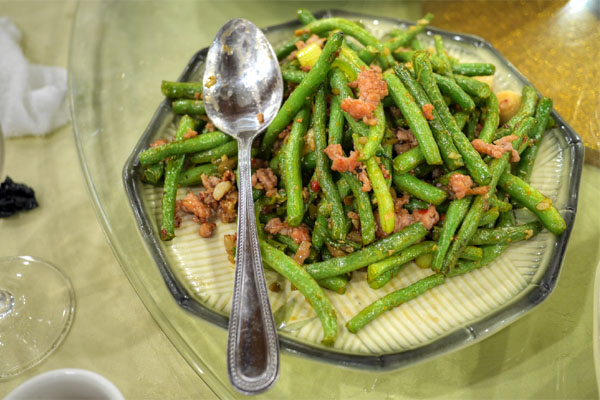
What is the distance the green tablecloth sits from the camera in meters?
2.44

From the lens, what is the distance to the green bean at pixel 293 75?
2.83 meters

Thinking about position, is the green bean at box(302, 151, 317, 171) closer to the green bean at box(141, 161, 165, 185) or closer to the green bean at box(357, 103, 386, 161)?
the green bean at box(357, 103, 386, 161)

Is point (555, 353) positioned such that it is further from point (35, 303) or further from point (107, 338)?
point (35, 303)

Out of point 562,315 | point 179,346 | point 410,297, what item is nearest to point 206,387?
point 179,346

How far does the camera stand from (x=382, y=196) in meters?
2.36

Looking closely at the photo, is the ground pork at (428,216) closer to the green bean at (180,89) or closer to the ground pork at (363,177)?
the ground pork at (363,177)

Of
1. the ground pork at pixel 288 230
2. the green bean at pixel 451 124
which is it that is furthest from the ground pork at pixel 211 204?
the green bean at pixel 451 124

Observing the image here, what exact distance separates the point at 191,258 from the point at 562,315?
218 centimetres

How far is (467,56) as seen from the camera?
10.9 feet

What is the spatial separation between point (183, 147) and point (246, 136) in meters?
0.39

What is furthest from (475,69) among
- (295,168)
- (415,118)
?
(295,168)

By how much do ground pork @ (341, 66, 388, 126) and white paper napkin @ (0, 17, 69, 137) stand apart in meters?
2.41

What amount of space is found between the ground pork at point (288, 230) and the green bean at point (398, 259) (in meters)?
0.41

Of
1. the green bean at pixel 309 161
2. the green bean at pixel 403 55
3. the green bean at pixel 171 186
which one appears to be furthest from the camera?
the green bean at pixel 403 55
